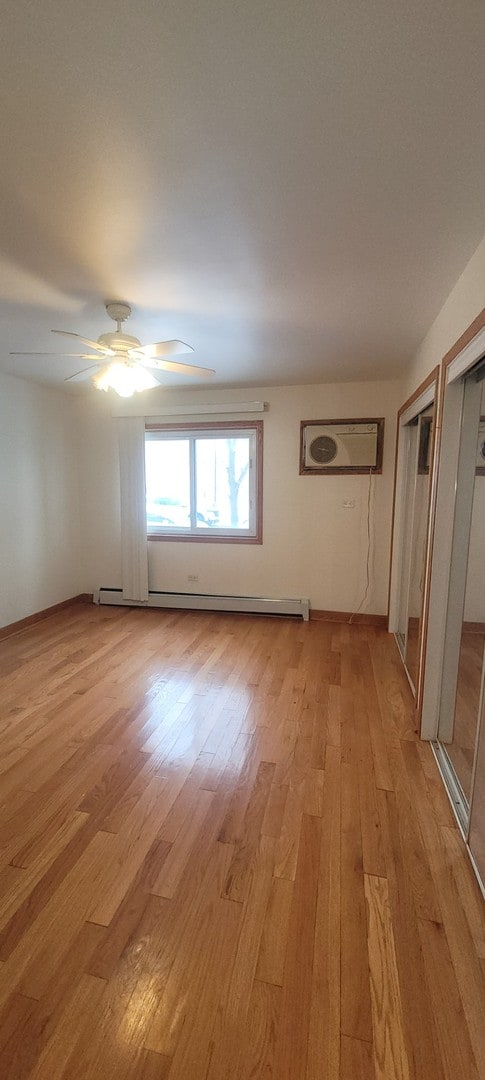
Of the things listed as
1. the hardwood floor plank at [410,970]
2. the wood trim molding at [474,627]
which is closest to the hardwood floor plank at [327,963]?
the hardwood floor plank at [410,970]

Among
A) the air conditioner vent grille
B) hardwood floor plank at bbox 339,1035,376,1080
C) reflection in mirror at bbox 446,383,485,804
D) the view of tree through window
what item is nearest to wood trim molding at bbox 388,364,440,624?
reflection in mirror at bbox 446,383,485,804

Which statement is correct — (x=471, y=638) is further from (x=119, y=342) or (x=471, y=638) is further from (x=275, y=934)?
(x=119, y=342)

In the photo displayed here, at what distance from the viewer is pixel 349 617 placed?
13.1 feet

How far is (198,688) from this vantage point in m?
2.73

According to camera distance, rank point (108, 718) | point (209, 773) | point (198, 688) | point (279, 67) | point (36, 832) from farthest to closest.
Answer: point (198, 688) → point (108, 718) → point (209, 773) → point (36, 832) → point (279, 67)

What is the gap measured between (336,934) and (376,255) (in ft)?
7.88

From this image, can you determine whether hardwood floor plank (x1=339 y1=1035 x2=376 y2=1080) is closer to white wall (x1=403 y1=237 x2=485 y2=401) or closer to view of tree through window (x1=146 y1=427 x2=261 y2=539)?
white wall (x1=403 y1=237 x2=485 y2=401)

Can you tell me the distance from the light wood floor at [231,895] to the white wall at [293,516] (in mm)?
1566

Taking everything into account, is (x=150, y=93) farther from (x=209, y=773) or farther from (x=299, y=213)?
(x=209, y=773)

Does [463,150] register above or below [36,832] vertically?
above

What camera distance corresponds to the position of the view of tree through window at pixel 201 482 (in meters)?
4.13

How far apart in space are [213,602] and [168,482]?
1.39 m

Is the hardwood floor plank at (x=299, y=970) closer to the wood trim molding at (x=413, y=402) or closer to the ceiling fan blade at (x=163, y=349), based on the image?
the wood trim molding at (x=413, y=402)

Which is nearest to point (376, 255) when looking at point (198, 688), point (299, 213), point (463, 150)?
point (299, 213)
